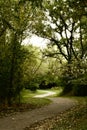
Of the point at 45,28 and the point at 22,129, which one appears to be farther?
the point at 45,28

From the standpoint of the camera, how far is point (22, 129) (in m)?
16.9

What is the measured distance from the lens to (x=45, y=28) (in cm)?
4612

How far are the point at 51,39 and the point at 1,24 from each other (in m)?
21.2

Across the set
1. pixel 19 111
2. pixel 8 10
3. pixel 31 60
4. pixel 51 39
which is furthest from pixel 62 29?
pixel 19 111

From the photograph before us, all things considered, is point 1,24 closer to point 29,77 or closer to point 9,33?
point 9,33

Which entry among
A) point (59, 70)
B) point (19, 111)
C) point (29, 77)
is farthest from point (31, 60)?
point (59, 70)

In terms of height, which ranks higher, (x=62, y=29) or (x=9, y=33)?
(x=62, y=29)

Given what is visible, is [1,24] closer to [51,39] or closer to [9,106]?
[9,106]

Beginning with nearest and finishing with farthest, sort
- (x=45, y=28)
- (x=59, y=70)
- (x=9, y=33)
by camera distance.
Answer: (x=59, y=70) < (x=9, y=33) < (x=45, y=28)

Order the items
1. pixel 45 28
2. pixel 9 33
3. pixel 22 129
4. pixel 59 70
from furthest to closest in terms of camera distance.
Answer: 1. pixel 45 28
2. pixel 9 33
3. pixel 59 70
4. pixel 22 129

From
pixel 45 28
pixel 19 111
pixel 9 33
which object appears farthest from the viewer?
pixel 45 28

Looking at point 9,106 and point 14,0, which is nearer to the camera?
point 14,0

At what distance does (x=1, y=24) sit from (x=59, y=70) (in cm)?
881

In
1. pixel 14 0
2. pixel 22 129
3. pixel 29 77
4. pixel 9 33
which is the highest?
pixel 14 0
